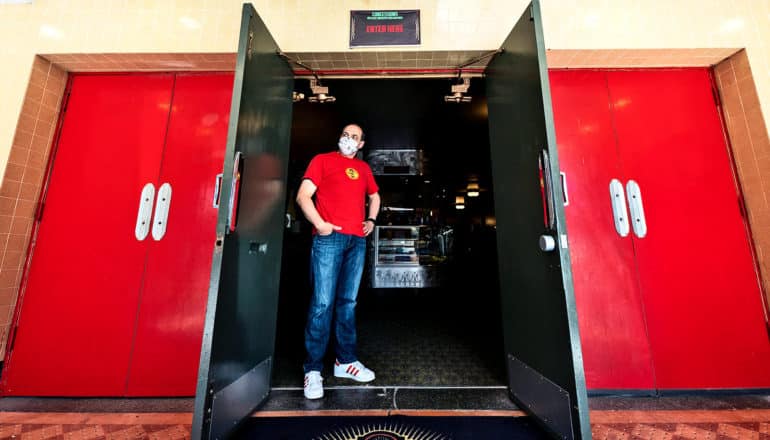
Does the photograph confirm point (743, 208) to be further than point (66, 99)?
No

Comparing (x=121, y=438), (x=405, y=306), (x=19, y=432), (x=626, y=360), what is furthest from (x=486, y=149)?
(x=19, y=432)

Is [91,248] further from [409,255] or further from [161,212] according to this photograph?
[409,255]

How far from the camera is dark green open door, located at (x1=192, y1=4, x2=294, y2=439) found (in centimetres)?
124

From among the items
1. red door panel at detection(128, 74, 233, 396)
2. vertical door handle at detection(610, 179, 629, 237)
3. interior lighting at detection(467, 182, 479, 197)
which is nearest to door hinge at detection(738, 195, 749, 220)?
vertical door handle at detection(610, 179, 629, 237)

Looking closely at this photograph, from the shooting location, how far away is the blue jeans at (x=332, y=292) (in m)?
1.86

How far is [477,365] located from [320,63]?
107 inches

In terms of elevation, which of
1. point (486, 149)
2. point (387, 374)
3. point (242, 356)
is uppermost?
point (486, 149)

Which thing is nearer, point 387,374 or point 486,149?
point 387,374

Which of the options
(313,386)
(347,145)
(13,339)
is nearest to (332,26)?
(347,145)

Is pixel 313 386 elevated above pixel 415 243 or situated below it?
below

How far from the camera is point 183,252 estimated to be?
78.8 inches

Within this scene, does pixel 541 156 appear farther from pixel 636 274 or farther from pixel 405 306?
pixel 405 306

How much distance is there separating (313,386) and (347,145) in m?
1.67

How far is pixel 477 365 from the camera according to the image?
2.18 meters
